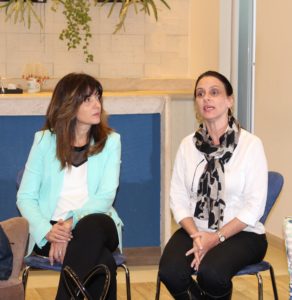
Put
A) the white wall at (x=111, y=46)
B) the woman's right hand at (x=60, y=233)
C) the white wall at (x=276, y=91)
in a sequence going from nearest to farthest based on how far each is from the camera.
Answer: the woman's right hand at (x=60, y=233), the white wall at (x=276, y=91), the white wall at (x=111, y=46)

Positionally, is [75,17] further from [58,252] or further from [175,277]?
[175,277]

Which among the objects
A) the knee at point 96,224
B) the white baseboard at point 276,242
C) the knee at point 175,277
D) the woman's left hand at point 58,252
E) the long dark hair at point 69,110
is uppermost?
the long dark hair at point 69,110

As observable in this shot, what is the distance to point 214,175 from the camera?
3.39 m

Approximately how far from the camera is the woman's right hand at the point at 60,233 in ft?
10.9

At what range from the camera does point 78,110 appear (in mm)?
3584

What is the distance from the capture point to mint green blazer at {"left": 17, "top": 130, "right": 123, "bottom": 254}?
3.51 m

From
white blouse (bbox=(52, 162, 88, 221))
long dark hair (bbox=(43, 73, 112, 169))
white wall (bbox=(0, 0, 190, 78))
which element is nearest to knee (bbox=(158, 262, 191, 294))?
white blouse (bbox=(52, 162, 88, 221))

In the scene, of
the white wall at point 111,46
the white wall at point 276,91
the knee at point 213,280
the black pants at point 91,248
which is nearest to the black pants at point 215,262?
the knee at point 213,280

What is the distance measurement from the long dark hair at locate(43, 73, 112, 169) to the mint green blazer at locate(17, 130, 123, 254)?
0.03 metres

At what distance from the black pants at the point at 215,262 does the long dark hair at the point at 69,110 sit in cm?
62

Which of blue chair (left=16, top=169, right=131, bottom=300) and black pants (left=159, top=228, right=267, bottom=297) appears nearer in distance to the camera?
black pants (left=159, top=228, right=267, bottom=297)

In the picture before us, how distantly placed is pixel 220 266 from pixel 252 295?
3.83 feet

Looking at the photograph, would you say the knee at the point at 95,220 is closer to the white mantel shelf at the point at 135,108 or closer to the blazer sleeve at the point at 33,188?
the blazer sleeve at the point at 33,188

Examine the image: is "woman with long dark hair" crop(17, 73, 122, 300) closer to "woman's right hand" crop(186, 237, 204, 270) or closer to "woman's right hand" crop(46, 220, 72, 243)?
"woman's right hand" crop(46, 220, 72, 243)
